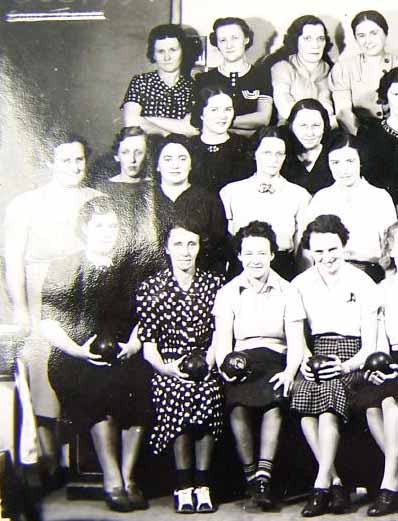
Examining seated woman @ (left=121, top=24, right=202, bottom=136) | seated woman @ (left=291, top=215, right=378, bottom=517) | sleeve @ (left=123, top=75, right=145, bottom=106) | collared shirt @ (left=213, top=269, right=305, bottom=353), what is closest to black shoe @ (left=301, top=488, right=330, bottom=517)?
seated woman @ (left=291, top=215, right=378, bottom=517)

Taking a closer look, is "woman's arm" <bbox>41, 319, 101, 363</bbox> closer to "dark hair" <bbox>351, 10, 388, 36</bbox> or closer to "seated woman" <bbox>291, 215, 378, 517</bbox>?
"seated woman" <bbox>291, 215, 378, 517</bbox>

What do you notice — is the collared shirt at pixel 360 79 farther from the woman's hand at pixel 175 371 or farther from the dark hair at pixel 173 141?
the woman's hand at pixel 175 371

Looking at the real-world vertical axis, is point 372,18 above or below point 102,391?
above

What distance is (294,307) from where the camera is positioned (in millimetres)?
1413

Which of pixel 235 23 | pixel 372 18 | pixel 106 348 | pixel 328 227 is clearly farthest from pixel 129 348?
pixel 372 18

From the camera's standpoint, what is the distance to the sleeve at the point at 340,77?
143cm

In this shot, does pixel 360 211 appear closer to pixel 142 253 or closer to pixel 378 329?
pixel 378 329

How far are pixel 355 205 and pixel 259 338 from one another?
1.24ft

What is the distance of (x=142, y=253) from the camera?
1410 millimetres

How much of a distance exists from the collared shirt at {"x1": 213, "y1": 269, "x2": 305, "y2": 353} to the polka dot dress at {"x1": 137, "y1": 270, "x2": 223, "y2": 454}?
0.04 meters

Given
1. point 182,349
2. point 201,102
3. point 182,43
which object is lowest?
point 182,349

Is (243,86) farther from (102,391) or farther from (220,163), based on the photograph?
(102,391)

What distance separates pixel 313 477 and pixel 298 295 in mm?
412

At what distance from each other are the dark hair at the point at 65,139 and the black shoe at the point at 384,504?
102 centimetres
